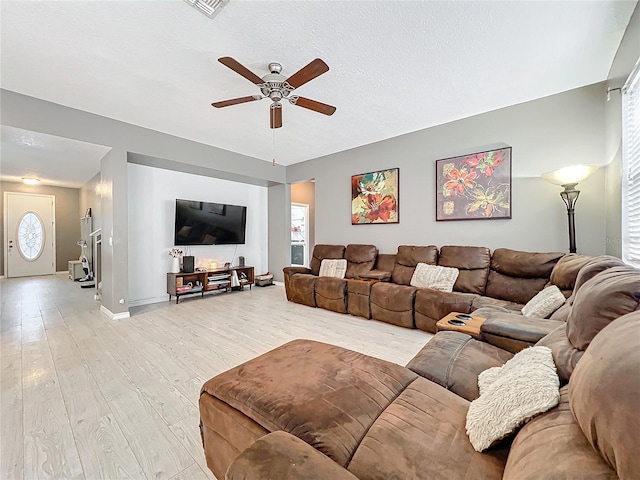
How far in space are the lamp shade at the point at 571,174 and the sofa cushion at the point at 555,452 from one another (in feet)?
9.13

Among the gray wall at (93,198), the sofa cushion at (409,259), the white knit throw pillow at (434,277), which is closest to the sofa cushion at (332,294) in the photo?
the sofa cushion at (409,259)

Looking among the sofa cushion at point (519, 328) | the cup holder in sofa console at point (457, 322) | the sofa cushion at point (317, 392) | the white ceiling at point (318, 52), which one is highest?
the white ceiling at point (318, 52)

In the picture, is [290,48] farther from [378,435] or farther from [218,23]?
[378,435]

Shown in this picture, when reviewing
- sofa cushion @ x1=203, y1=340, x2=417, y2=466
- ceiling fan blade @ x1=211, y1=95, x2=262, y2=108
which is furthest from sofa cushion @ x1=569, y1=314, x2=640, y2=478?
ceiling fan blade @ x1=211, y1=95, x2=262, y2=108

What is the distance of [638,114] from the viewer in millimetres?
2084

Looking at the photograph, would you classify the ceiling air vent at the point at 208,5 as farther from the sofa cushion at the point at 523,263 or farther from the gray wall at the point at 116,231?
the sofa cushion at the point at 523,263

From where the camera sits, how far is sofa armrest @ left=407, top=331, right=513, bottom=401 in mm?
1333

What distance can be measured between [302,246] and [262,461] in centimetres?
725

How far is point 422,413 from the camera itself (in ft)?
3.35

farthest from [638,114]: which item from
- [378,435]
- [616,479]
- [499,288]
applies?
[378,435]

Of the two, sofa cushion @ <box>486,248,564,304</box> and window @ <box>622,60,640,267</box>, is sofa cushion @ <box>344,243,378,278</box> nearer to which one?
sofa cushion @ <box>486,248,564,304</box>

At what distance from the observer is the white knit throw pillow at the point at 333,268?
4.63m

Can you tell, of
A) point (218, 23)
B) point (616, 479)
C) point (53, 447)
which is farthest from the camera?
point (218, 23)

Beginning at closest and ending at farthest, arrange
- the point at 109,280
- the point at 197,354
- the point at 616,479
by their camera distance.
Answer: the point at 616,479, the point at 197,354, the point at 109,280
